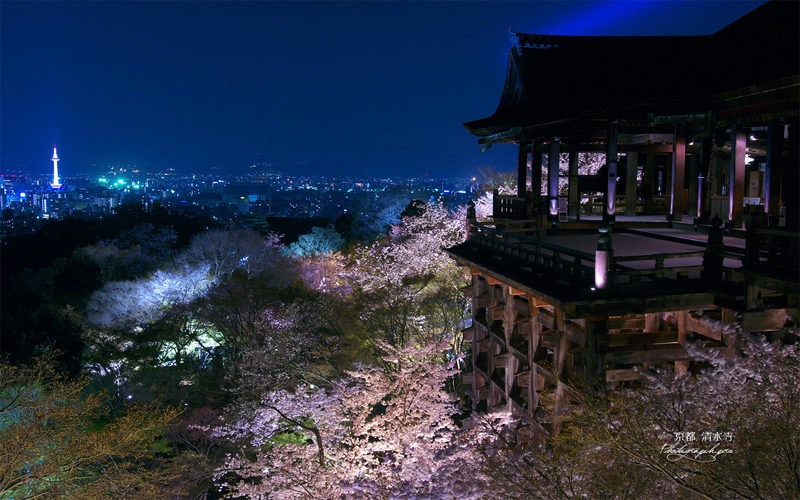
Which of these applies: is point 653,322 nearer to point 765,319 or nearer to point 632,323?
point 632,323

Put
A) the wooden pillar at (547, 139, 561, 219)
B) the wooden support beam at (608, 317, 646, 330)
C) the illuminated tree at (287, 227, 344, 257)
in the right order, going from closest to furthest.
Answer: the wooden support beam at (608, 317, 646, 330)
the wooden pillar at (547, 139, 561, 219)
the illuminated tree at (287, 227, 344, 257)

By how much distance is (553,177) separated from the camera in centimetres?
1636

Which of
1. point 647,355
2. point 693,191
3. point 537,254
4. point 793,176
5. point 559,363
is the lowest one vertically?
point 559,363

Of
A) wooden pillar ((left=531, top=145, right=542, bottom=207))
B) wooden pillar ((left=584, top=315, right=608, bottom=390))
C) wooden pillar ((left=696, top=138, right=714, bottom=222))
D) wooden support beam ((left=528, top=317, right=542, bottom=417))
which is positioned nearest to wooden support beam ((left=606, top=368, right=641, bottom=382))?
wooden pillar ((left=584, top=315, right=608, bottom=390))

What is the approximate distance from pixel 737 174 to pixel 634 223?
3389 mm

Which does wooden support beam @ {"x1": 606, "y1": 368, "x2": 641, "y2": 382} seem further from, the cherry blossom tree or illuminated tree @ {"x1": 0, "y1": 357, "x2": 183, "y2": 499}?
illuminated tree @ {"x1": 0, "y1": 357, "x2": 183, "y2": 499}

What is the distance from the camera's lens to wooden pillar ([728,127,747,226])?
40.2ft

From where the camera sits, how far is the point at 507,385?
12.9 m

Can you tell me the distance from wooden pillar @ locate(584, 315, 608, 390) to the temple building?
22mm

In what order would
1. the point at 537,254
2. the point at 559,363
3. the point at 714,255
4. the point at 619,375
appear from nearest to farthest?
the point at 714,255 → the point at 619,375 → the point at 559,363 → the point at 537,254

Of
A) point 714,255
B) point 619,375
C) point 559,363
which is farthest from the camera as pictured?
point 559,363

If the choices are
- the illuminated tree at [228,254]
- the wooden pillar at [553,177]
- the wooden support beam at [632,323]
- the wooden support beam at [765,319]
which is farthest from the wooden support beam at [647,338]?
the illuminated tree at [228,254]

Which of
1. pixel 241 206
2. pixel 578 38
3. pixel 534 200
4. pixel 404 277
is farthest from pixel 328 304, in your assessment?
pixel 241 206

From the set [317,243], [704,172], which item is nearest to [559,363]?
[704,172]
